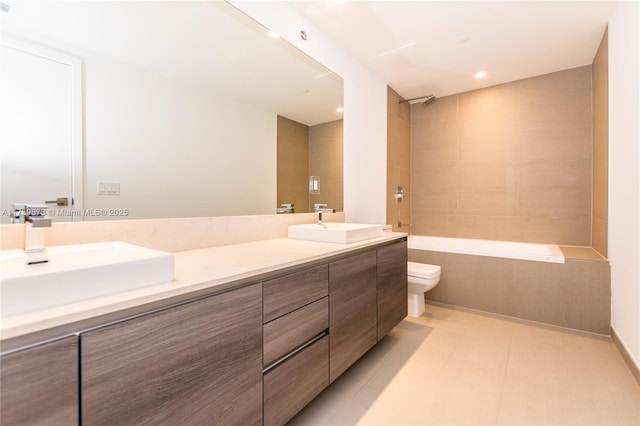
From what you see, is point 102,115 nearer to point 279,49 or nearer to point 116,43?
point 116,43

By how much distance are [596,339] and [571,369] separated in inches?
25.0

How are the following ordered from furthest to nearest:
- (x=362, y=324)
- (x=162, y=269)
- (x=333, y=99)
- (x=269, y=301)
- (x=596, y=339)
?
(x=333, y=99)
(x=596, y=339)
(x=362, y=324)
(x=269, y=301)
(x=162, y=269)

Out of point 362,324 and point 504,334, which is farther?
point 504,334

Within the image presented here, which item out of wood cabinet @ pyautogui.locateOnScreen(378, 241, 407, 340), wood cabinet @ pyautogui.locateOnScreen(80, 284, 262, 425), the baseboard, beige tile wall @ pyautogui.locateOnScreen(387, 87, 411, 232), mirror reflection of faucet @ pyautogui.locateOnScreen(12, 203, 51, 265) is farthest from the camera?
beige tile wall @ pyautogui.locateOnScreen(387, 87, 411, 232)

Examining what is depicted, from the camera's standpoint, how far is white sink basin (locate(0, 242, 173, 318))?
61cm

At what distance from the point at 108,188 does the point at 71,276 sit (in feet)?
2.05

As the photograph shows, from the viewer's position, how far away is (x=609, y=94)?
2.20m

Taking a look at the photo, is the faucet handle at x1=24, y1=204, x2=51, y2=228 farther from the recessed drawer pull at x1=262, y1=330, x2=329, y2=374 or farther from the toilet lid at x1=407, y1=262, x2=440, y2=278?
the toilet lid at x1=407, y1=262, x2=440, y2=278

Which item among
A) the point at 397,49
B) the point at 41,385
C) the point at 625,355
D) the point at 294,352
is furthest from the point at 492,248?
the point at 41,385

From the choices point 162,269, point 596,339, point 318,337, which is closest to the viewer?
point 162,269

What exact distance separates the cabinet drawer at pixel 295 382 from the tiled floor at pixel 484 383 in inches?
8.6

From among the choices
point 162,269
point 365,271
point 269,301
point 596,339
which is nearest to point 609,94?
point 596,339

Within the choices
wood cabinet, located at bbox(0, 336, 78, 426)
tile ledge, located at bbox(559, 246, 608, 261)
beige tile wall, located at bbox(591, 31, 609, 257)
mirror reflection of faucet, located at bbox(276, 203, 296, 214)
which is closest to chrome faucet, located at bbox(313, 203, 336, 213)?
mirror reflection of faucet, located at bbox(276, 203, 296, 214)

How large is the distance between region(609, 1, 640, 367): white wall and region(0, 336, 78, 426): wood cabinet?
2.56 metres
